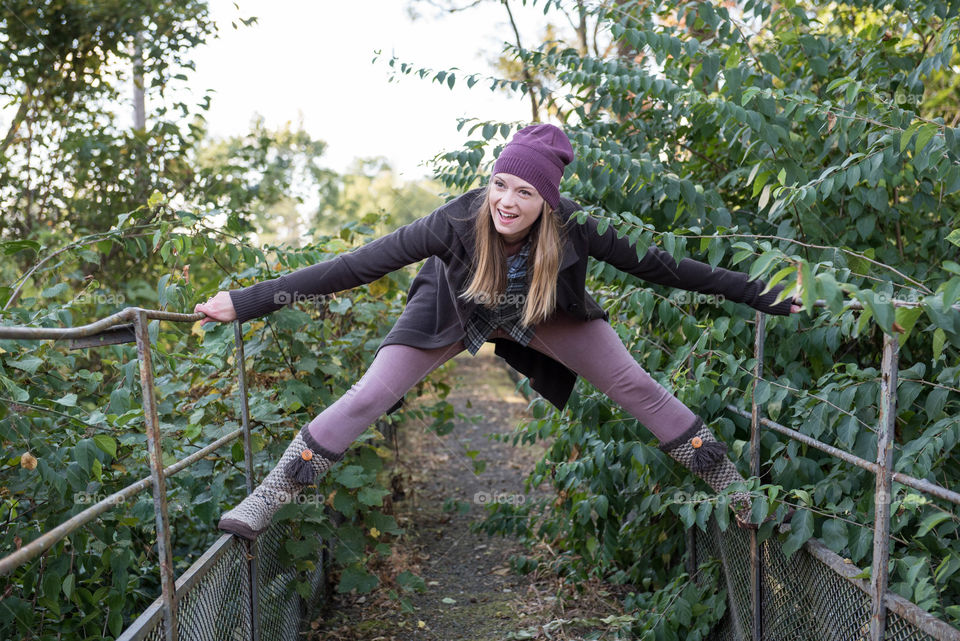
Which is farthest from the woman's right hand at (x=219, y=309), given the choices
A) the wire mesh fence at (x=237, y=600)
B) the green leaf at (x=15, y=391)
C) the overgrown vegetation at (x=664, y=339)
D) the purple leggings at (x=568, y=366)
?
the wire mesh fence at (x=237, y=600)

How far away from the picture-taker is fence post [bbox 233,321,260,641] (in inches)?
112

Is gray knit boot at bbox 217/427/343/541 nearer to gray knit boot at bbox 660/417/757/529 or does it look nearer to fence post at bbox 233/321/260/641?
fence post at bbox 233/321/260/641

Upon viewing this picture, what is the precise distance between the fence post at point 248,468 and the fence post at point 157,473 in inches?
31.6

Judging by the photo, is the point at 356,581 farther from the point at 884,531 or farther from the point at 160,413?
the point at 884,531

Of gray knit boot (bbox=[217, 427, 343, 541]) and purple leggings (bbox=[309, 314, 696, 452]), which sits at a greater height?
purple leggings (bbox=[309, 314, 696, 452])

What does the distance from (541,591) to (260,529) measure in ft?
7.26

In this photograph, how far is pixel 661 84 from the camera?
338 centimetres

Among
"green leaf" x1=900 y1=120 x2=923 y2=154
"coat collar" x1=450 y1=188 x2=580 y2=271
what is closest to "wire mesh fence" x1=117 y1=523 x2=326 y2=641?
"coat collar" x1=450 y1=188 x2=580 y2=271

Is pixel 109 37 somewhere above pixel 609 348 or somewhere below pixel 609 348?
above

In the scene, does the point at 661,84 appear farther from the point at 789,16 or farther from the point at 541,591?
the point at 541,591

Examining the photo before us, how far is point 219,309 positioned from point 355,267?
0.48m

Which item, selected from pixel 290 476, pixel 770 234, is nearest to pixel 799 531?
pixel 770 234

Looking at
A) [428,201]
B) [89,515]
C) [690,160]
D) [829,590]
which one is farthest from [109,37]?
[428,201]

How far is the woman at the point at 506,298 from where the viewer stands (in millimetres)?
2785
